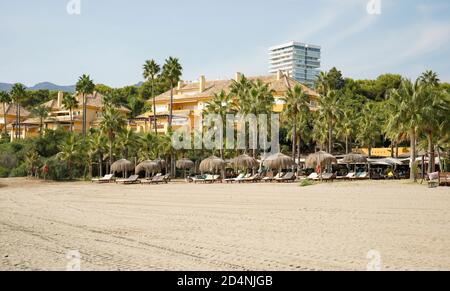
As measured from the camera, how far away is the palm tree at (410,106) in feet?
106

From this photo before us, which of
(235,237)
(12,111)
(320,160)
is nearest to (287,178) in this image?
(320,160)

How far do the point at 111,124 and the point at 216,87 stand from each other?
79.7 feet

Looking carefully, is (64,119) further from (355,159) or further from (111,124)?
(355,159)

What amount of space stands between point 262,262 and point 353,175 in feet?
111

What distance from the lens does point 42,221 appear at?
14625 millimetres

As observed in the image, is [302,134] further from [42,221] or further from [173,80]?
[42,221]

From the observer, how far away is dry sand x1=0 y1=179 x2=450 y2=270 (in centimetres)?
823

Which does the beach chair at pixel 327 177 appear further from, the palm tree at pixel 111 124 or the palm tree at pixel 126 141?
the palm tree at pixel 126 141

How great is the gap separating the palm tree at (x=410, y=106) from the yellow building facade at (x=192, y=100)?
26324mm

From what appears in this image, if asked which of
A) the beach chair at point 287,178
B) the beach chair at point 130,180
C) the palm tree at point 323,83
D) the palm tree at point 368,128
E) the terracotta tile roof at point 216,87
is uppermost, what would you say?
the terracotta tile roof at point 216,87

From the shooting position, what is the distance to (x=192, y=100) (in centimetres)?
6950

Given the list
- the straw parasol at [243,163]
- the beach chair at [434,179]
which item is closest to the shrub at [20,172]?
the straw parasol at [243,163]

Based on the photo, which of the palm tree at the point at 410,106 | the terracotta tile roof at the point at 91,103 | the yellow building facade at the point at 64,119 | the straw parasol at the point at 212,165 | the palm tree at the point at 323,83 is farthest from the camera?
the terracotta tile roof at the point at 91,103
